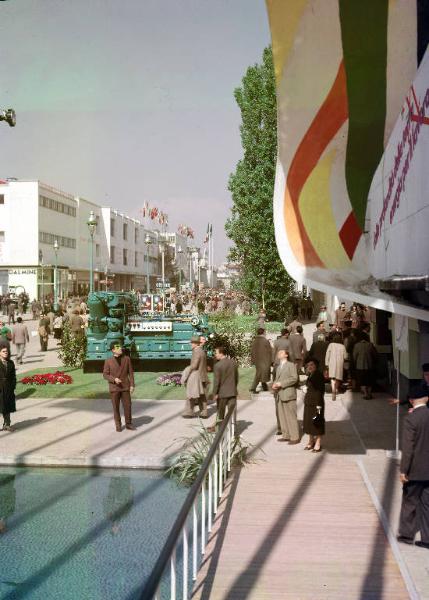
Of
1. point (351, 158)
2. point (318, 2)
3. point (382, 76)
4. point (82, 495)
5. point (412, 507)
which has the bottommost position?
point (82, 495)

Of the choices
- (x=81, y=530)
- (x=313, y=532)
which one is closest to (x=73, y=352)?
(x=81, y=530)

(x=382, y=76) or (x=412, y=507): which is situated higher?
(x=382, y=76)

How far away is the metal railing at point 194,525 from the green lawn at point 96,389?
22.5ft

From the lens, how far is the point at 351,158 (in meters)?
9.95

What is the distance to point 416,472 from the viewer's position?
22.4 feet

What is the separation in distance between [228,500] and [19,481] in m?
A: 3.87

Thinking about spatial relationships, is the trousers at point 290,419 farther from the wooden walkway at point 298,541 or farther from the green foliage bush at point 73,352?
the green foliage bush at point 73,352

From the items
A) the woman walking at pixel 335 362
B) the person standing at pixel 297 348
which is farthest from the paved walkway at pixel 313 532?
the person standing at pixel 297 348

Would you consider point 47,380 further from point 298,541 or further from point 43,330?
point 298,541

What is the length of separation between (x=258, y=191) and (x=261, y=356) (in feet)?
74.6

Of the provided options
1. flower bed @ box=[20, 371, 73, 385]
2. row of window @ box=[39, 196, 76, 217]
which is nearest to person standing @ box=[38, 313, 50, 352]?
flower bed @ box=[20, 371, 73, 385]

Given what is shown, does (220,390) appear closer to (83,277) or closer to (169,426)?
(169,426)

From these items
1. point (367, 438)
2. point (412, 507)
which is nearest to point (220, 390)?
point (367, 438)

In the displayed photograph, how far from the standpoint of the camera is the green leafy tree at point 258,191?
37.7 metres
